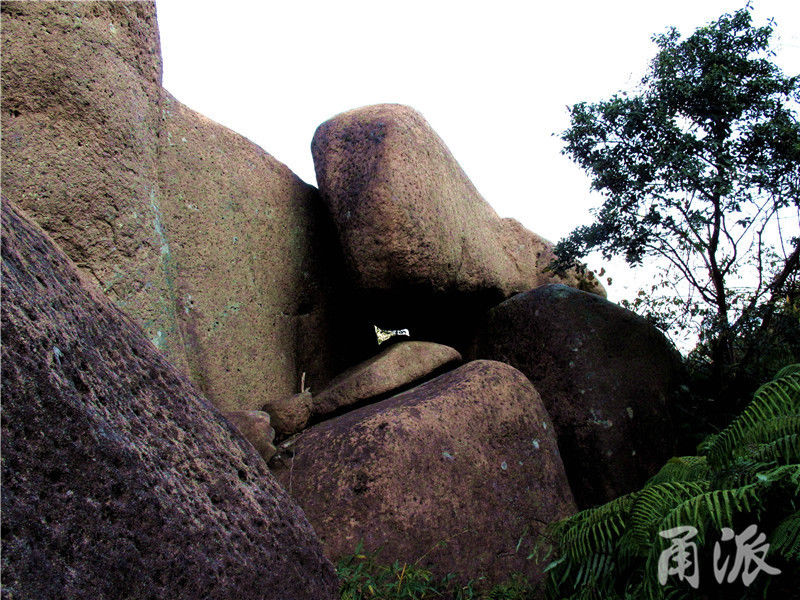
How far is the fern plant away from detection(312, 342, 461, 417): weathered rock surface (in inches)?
65.3

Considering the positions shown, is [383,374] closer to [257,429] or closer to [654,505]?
[257,429]

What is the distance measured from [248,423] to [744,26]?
5196 mm

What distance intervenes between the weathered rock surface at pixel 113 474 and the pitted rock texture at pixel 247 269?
2798 mm

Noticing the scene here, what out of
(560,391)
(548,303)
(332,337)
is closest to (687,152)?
(548,303)

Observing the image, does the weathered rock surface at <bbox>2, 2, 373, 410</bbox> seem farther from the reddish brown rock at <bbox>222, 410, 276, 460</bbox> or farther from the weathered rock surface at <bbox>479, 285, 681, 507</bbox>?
the weathered rock surface at <bbox>479, 285, 681, 507</bbox>

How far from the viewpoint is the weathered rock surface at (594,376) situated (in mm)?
5695

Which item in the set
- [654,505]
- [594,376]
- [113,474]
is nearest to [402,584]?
[654,505]

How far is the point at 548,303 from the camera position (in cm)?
619

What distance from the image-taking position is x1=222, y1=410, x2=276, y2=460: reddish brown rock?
429 cm

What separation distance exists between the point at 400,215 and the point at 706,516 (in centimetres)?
283

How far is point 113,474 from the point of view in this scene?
1410 mm
